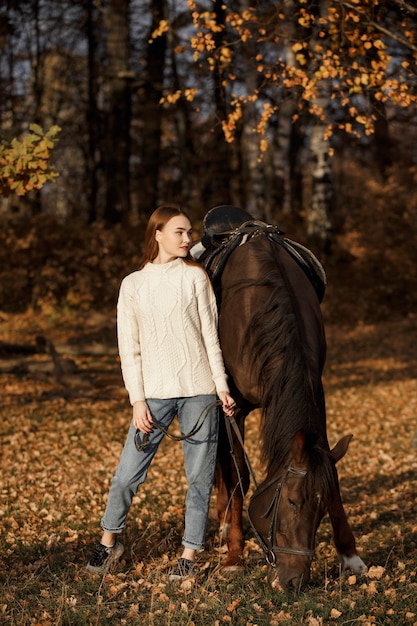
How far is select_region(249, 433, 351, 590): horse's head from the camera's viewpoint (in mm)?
4148

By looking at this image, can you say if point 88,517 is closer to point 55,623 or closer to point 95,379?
point 55,623

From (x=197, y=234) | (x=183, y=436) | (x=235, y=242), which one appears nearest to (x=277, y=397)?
(x=183, y=436)

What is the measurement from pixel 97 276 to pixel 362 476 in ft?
37.0

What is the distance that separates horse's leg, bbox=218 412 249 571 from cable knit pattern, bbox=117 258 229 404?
784mm

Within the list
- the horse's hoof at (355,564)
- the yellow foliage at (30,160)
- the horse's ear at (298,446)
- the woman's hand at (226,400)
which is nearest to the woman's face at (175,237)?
the woman's hand at (226,400)

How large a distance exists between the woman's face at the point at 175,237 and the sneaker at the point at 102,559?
1.69m

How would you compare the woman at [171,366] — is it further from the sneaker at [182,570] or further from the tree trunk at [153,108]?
the tree trunk at [153,108]

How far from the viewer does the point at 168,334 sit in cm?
455

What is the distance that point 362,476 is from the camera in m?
7.64

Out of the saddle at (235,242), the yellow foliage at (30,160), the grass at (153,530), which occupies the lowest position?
the grass at (153,530)

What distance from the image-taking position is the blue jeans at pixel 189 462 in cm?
462

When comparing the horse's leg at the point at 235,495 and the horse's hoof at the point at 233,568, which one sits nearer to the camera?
the horse's hoof at the point at 233,568

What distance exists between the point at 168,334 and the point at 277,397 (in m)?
0.67

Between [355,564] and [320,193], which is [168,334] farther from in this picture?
[320,193]
